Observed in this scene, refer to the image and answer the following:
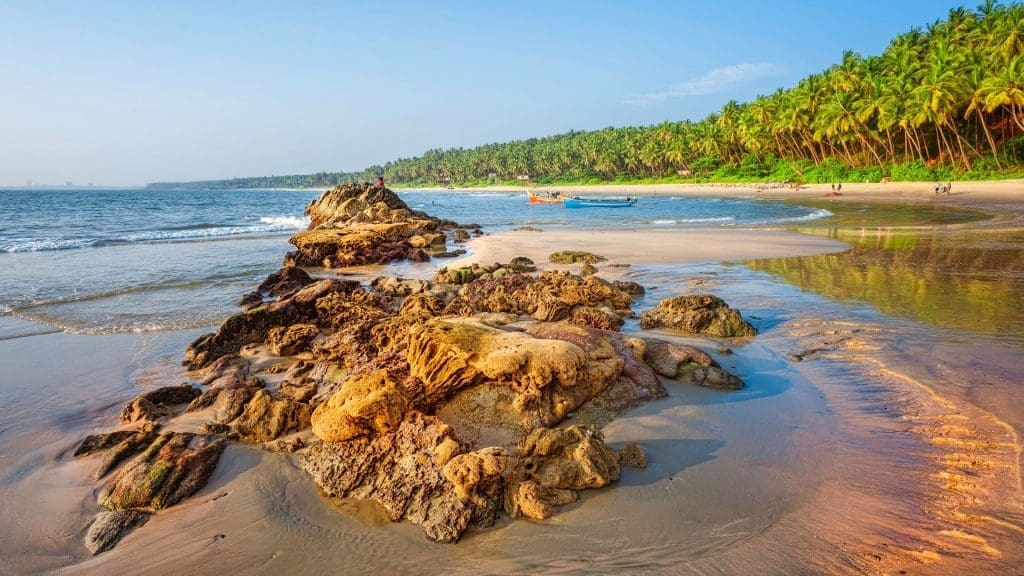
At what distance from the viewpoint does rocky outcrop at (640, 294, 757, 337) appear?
945 cm

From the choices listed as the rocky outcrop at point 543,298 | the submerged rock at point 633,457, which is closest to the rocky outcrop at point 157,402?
the rocky outcrop at point 543,298

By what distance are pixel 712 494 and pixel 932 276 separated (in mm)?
12688

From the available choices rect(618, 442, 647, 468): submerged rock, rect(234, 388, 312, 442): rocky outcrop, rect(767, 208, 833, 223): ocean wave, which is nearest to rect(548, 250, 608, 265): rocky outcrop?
rect(234, 388, 312, 442): rocky outcrop

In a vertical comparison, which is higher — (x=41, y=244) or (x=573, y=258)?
(x=41, y=244)

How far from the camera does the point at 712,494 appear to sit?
4.80 metres

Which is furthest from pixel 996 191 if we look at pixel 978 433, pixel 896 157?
pixel 978 433

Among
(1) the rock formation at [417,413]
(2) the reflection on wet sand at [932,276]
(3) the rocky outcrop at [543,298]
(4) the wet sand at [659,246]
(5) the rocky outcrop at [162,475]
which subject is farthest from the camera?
(4) the wet sand at [659,246]

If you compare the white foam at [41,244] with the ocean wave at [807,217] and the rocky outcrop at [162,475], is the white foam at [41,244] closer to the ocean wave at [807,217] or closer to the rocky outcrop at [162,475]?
the rocky outcrop at [162,475]

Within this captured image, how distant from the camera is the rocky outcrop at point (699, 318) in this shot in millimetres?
9453

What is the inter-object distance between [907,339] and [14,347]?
50.7 feet

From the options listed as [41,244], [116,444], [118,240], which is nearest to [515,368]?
[116,444]

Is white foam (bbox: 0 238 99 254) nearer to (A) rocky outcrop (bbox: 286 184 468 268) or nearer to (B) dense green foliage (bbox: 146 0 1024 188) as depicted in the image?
(A) rocky outcrop (bbox: 286 184 468 268)

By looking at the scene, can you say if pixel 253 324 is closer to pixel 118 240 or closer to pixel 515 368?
pixel 515 368

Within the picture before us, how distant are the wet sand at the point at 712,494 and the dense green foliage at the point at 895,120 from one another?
49.9 meters
